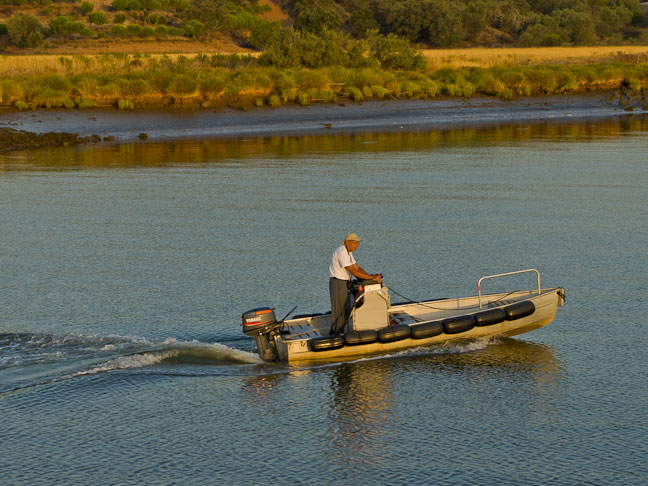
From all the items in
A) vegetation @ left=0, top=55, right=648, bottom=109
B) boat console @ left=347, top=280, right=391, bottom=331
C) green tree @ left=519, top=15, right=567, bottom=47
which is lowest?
boat console @ left=347, top=280, right=391, bottom=331

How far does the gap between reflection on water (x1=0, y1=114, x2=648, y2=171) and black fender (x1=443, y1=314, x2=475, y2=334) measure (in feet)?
73.7

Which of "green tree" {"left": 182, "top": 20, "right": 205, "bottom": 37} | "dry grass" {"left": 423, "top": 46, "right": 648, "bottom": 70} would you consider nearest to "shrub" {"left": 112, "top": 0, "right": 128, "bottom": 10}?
"green tree" {"left": 182, "top": 20, "right": 205, "bottom": 37}

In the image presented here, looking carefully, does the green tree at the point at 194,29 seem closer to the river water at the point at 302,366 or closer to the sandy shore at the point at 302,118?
the sandy shore at the point at 302,118

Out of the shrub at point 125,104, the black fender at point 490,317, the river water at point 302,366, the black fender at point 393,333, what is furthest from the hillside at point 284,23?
the black fender at point 393,333

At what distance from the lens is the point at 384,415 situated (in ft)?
37.9

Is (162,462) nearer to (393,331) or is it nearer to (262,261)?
(393,331)

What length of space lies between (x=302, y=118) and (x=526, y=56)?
33.0 m

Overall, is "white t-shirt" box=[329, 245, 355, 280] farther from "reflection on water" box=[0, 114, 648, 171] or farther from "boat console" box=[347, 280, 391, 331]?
"reflection on water" box=[0, 114, 648, 171]

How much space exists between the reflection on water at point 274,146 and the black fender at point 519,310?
74.0 feet

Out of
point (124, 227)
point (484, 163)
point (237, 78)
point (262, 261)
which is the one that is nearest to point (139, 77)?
point (237, 78)

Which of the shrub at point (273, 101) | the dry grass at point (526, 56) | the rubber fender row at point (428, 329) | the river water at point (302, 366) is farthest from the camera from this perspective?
the dry grass at point (526, 56)

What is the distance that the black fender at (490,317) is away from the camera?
1416 centimetres

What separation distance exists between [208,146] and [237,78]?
42.1 ft

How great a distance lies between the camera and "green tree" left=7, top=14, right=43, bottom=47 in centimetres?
7838
